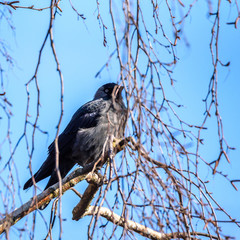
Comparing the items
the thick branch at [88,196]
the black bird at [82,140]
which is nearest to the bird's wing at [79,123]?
the black bird at [82,140]

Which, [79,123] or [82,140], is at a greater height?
[79,123]

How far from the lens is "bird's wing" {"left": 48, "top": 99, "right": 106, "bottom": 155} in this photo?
18.8 ft

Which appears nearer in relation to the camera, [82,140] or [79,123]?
[82,140]

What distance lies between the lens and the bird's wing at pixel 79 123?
5723 millimetres

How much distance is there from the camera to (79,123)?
5844 millimetres

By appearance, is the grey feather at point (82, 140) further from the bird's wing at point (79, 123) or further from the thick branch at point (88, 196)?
the thick branch at point (88, 196)

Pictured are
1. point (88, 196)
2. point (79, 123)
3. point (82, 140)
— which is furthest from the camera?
point (79, 123)

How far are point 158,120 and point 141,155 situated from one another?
0.35 meters

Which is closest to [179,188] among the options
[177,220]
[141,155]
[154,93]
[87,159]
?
[177,220]

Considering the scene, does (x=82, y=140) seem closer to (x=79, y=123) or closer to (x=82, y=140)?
(x=82, y=140)

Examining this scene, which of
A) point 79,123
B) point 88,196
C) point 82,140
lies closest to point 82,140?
point 82,140

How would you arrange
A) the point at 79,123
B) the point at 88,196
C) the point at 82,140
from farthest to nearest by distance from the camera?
1. the point at 79,123
2. the point at 82,140
3. the point at 88,196

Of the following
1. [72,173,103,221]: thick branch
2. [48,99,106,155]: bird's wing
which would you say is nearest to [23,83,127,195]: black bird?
[48,99,106,155]: bird's wing

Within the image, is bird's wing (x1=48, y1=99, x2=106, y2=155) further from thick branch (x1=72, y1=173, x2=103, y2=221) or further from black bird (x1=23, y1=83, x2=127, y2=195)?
thick branch (x1=72, y1=173, x2=103, y2=221)
